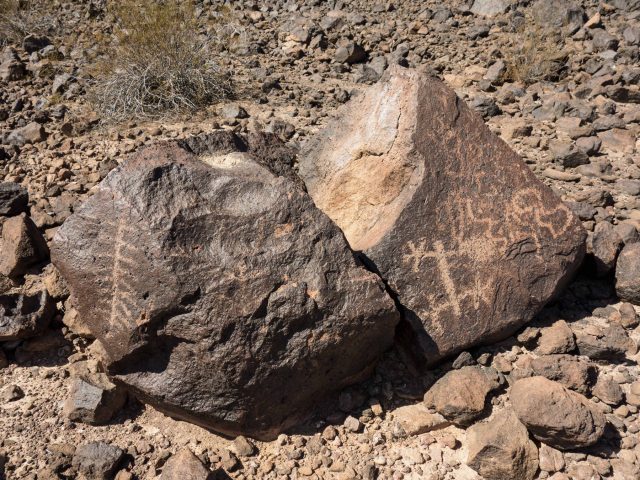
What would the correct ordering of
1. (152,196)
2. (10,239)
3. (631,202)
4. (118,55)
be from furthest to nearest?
(118,55) → (631,202) → (10,239) → (152,196)

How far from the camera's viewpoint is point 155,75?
476cm

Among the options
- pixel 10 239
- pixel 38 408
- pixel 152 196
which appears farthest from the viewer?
pixel 10 239

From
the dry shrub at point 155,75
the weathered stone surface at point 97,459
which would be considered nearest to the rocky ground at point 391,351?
the weathered stone surface at point 97,459

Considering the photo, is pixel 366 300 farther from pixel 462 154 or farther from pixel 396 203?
pixel 462 154

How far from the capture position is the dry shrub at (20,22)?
227 inches

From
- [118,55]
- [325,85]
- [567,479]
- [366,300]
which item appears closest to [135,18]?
[118,55]

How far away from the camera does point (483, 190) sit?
9.56 ft

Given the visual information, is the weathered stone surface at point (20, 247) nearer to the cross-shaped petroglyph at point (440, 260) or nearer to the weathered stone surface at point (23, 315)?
the weathered stone surface at point (23, 315)

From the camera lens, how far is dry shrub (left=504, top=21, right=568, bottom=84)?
4.99 meters

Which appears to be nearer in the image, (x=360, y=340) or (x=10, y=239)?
(x=360, y=340)

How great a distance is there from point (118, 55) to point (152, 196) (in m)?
2.91

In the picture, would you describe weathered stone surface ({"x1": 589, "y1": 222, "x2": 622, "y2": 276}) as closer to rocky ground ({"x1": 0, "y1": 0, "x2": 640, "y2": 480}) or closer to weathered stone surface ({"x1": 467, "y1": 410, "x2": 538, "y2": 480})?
rocky ground ({"x1": 0, "y1": 0, "x2": 640, "y2": 480})

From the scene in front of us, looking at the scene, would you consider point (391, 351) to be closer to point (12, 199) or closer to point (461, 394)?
point (461, 394)

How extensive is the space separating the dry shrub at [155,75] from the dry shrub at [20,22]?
133cm
